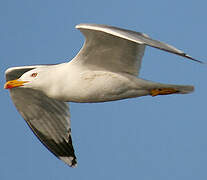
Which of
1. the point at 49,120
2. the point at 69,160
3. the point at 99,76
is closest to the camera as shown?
the point at 99,76

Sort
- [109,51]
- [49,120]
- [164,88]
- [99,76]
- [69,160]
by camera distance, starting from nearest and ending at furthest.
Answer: [109,51] < [99,76] < [164,88] < [49,120] < [69,160]

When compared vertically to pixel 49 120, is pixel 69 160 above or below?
below

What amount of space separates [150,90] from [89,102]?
97 cm

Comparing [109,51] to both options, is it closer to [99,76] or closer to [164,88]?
[99,76]

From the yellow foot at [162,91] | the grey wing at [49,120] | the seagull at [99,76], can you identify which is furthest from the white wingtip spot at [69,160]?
the yellow foot at [162,91]

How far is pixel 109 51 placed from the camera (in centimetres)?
852

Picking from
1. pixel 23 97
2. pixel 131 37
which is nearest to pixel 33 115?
pixel 23 97

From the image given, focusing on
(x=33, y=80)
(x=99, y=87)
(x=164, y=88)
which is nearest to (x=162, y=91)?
(x=164, y=88)

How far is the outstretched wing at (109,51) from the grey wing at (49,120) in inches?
79.7

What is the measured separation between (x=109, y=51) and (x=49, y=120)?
2.53 m

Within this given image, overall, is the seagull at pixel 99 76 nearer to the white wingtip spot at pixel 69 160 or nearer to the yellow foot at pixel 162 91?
the yellow foot at pixel 162 91

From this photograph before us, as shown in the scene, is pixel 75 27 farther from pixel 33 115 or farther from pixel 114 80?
pixel 33 115

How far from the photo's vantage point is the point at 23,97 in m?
10.2

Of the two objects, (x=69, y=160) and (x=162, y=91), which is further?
(x=69, y=160)
